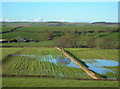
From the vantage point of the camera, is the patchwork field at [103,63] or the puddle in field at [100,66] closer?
the patchwork field at [103,63]

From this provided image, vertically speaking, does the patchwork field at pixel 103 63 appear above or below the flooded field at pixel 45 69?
below

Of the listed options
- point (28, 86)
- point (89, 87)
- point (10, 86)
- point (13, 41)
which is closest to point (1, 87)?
point (10, 86)

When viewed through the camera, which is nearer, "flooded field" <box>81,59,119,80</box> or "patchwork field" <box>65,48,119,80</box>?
"flooded field" <box>81,59,119,80</box>

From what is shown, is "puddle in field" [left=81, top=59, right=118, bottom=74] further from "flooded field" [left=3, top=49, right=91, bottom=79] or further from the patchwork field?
"flooded field" [left=3, top=49, right=91, bottom=79]

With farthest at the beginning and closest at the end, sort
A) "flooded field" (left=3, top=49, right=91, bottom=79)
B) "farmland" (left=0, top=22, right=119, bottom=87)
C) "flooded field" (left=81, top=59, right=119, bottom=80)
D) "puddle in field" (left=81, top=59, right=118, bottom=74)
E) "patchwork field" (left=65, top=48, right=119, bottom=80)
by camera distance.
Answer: "puddle in field" (left=81, top=59, right=118, bottom=74), "patchwork field" (left=65, top=48, right=119, bottom=80), "flooded field" (left=81, top=59, right=119, bottom=80), "flooded field" (left=3, top=49, right=91, bottom=79), "farmland" (left=0, top=22, right=119, bottom=87)

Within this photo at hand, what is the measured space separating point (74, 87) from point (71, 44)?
50.4 metres

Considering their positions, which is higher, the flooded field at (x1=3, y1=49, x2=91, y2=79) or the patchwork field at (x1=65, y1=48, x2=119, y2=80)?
the flooded field at (x1=3, y1=49, x2=91, y2=79)

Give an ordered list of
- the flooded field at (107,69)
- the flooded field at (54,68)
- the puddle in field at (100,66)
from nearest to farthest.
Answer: the flooded field at (54,68), the flooded field at (107,69), the puddle in field at (100,66)

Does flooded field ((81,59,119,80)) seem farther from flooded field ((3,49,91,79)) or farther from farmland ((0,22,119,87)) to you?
flooded field ((3,49,91,79))

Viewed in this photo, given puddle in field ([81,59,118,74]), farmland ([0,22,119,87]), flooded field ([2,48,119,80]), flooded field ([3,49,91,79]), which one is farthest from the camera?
puddle in field ([81,59,118,74])

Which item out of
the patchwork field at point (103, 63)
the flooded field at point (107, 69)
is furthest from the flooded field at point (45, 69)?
the patchwork field at point (103, 63)

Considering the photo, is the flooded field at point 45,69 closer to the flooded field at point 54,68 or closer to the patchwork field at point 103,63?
the flooded field at point 54,68

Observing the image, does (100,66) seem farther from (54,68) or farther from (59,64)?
(54,68)

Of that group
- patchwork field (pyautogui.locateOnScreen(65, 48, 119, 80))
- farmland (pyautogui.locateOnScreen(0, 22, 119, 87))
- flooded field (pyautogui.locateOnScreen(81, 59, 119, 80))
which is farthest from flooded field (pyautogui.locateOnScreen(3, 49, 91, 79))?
patchwork field (pyautogui.locateOnScreen(65, 48, 119, 80))
